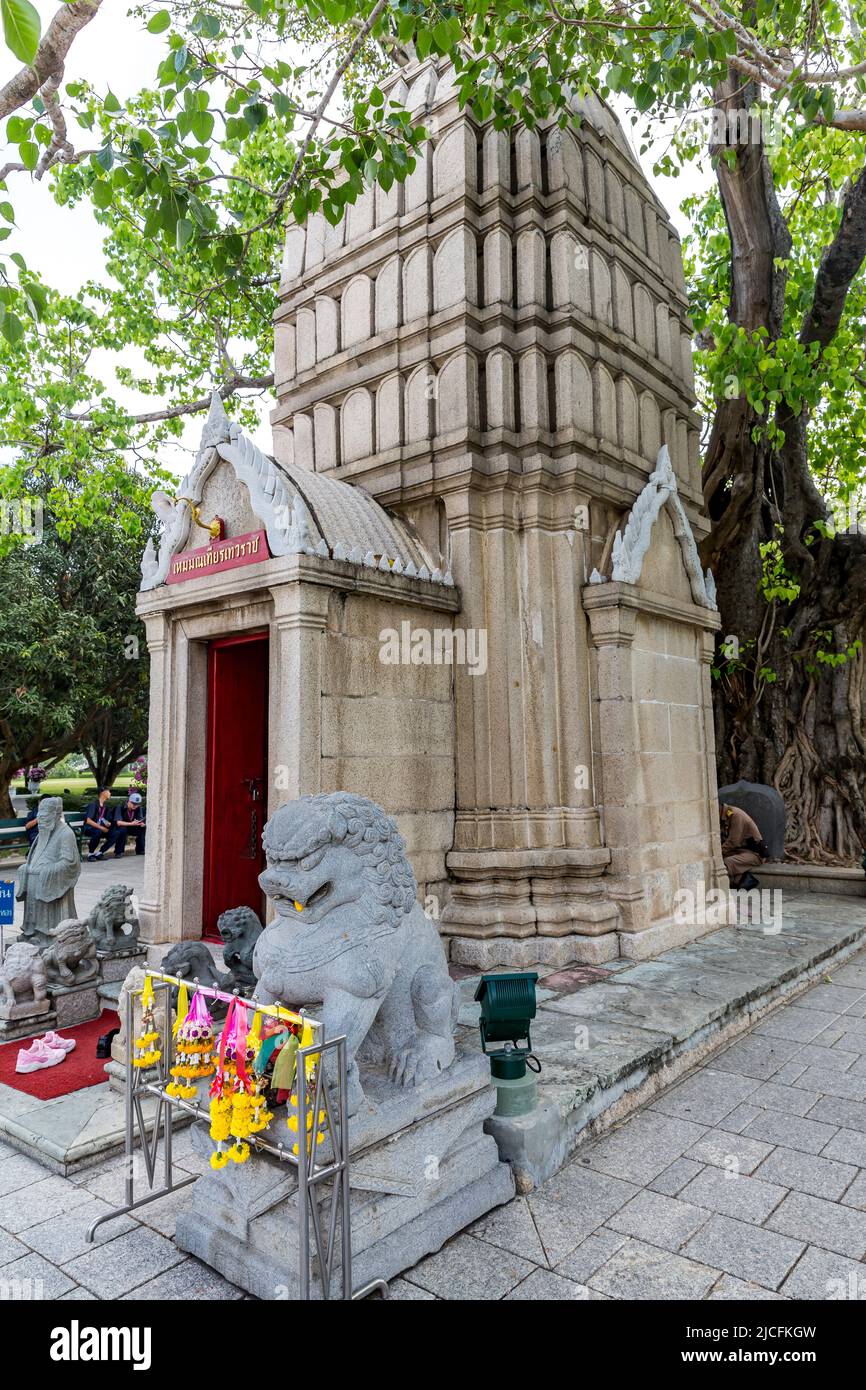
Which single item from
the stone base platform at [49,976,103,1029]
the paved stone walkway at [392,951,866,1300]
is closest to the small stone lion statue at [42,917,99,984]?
the stone base platform at [49,976,103,1029]

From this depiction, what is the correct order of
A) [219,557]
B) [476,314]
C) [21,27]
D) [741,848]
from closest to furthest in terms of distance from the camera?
[21,27] → [219,557] → [476,314] → [741,848]

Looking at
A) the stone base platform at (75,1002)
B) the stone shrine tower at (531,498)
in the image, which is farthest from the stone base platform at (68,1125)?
the stone shrine tower at (531,498)

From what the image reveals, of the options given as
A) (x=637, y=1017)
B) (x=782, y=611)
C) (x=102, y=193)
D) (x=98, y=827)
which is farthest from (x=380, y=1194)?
(x=98, y=827)

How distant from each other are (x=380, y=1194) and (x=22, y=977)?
369 centimetres

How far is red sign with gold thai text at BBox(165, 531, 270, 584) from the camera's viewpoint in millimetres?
6070

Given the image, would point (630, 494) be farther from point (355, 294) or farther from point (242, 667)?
point (242, 667)

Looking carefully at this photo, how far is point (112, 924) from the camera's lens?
6.57 meters

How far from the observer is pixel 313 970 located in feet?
10.6

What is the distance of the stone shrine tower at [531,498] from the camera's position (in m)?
6.96

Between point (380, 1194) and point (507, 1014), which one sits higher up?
point (507, 1014)

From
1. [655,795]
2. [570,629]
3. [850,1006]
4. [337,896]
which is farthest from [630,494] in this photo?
[337,896]

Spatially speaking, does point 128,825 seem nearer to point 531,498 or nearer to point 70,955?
point 70,955

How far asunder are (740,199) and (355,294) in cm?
592

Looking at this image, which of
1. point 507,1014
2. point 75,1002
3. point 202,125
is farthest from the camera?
point 75,1002
